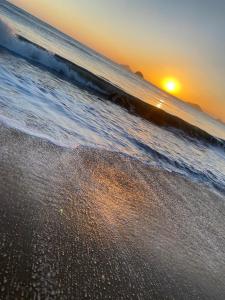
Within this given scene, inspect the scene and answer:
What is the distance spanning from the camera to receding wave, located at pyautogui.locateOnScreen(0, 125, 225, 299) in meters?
2.42

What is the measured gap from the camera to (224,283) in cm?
357

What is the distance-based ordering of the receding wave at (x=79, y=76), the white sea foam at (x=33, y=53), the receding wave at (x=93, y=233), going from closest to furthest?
the receding wave at (x=93, y=233), the white sea foam at (x=33, y=53), the receding wave at (x=79, y=76)

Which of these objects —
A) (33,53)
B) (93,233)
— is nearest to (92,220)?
(93,233)

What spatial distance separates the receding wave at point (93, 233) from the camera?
242 centimetres

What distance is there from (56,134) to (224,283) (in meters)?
3.77

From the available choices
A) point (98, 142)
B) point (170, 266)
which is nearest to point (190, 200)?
point (98, 142)

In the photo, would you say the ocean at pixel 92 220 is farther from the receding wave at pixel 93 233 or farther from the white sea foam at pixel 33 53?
the white sea foam at pixel 33 53

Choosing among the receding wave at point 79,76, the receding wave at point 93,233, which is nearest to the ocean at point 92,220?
the receding wave at point 93,233

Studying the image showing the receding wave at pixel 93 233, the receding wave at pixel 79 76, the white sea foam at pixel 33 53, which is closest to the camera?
the receding wave at pixel 93 233

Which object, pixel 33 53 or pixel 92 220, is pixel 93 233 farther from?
pixel 33 53

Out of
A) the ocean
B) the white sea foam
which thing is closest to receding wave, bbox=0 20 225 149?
the white sea foam

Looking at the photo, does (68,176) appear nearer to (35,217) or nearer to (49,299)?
(35,217)

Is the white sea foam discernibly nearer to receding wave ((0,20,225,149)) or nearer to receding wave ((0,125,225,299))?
receding wave ((0,20,225,149))

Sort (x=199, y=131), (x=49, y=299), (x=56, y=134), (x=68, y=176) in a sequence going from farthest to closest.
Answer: (x=199, y=131)
(x=56, y=134)
(x=68, y=176)
(x=49, y=299)
